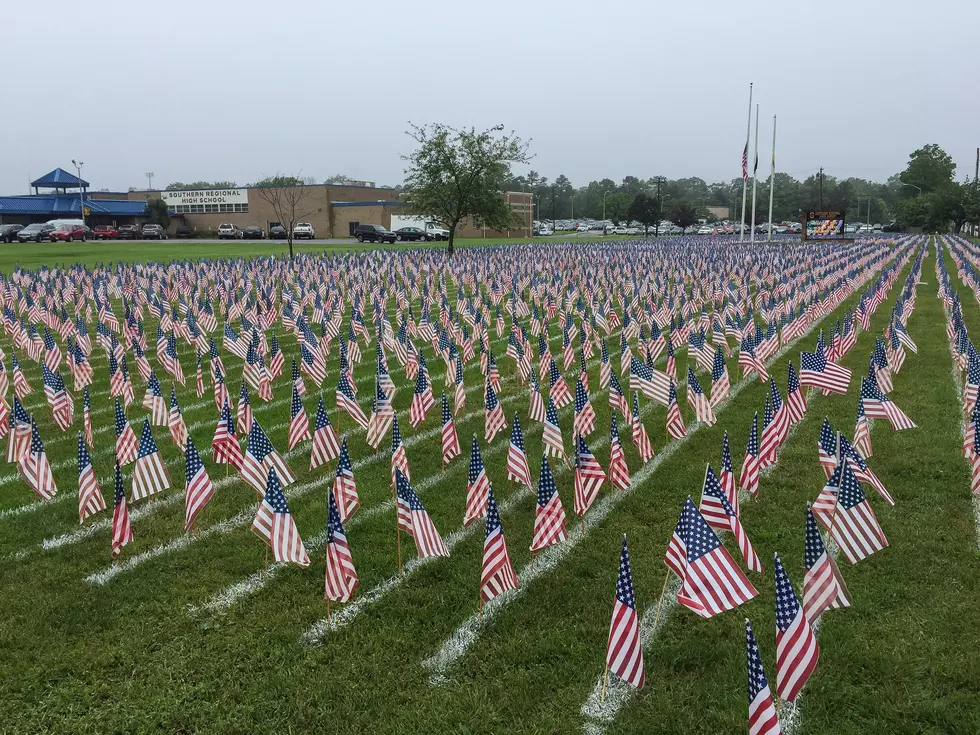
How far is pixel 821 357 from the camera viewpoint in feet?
29.9

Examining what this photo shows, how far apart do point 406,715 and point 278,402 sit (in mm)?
6731

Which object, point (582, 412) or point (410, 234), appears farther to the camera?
point (410, 234)

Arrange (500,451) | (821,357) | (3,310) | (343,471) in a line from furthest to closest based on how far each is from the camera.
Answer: (3,310) → (821,357) → (500,451) → (343,471)

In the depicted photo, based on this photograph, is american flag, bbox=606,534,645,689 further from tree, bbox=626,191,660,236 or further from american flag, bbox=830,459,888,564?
tree, bbox=626,191,660,236

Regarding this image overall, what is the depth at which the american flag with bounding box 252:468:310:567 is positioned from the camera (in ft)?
16.8

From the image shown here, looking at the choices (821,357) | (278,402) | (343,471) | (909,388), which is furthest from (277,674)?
(909,388)

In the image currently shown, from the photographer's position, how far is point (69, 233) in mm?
56625

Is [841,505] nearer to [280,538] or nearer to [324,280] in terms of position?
[280,538]

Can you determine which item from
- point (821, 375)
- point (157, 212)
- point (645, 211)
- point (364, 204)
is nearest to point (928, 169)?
point (645, 211)

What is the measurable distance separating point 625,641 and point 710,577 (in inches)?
26.7

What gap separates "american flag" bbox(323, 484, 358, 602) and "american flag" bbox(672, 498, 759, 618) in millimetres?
2120

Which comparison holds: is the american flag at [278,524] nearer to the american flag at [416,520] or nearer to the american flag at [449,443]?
the american flag at [416,520]

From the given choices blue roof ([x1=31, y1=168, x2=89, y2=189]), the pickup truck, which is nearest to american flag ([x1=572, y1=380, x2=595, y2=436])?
the pickup truck

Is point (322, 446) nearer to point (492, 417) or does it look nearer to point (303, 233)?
point (492, 417)
